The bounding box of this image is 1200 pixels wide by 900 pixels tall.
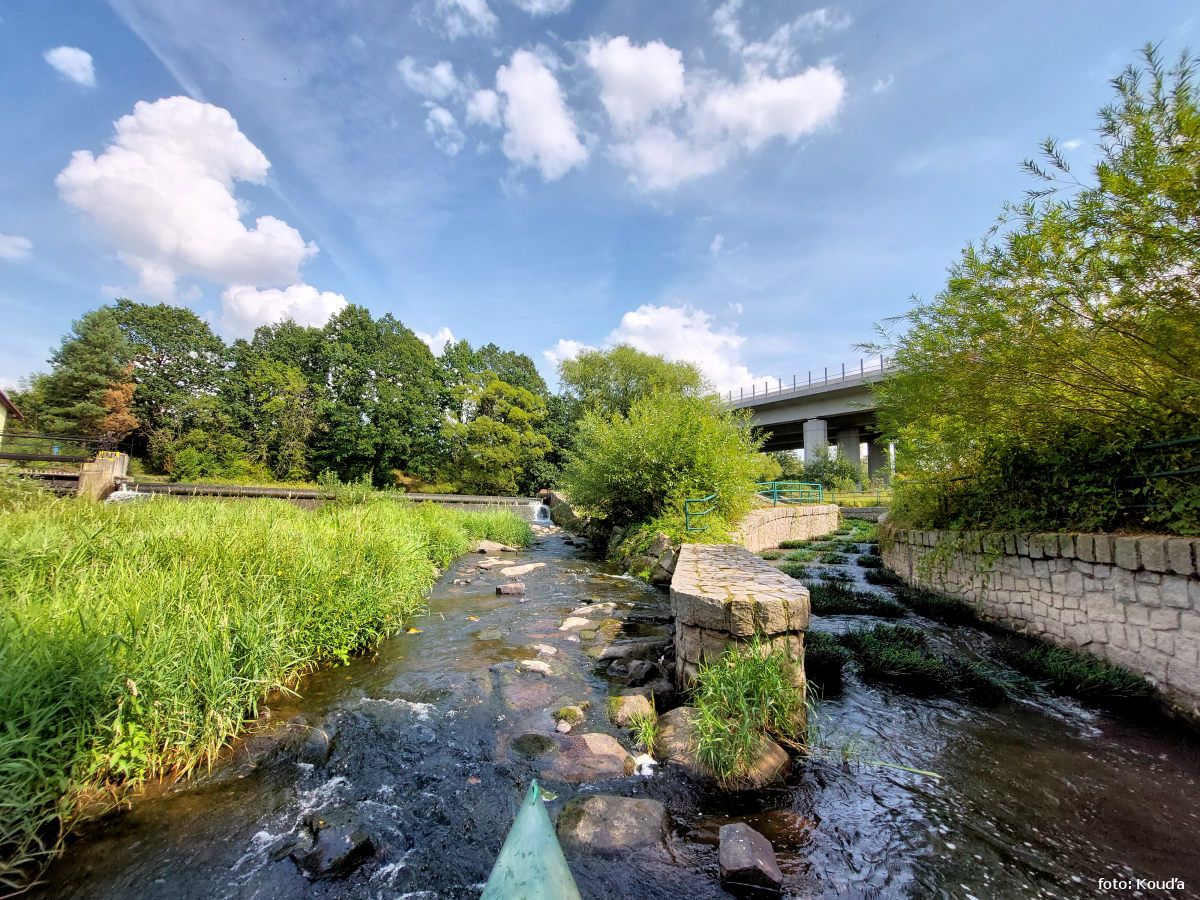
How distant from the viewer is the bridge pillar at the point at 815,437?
32.2 metres

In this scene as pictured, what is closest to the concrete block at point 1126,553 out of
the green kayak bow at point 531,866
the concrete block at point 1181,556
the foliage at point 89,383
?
the concrete block at point 1181,556

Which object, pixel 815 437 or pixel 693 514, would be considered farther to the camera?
pixel 815 437

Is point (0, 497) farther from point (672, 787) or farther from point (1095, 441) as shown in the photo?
point (1095, 441)

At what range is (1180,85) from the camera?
3.35m

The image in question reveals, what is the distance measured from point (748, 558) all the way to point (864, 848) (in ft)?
12.5

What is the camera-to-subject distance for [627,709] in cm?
352

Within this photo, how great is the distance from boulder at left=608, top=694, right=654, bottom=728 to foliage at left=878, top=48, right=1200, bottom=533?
4.52 meters

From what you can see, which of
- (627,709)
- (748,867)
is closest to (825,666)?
(627,709)

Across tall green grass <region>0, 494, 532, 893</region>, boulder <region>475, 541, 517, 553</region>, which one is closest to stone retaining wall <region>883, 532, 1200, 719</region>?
tall green grass <region>0, 494, 532, 893</region>

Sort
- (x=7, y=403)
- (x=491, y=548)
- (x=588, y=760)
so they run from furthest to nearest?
(x=7, y=403) → (x=491, y=548) → (x=588, y=760)

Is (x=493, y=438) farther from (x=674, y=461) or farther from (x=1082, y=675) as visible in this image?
(x=1082, y=675)

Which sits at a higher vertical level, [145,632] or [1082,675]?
[145,632]

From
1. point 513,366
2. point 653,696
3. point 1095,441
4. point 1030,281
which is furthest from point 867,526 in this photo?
point 513,366

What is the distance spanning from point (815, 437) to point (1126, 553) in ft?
100
